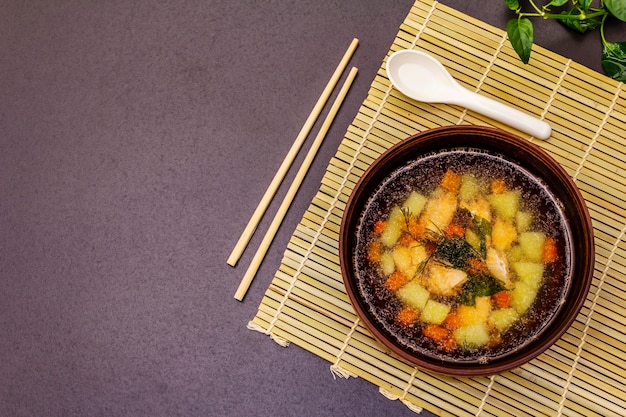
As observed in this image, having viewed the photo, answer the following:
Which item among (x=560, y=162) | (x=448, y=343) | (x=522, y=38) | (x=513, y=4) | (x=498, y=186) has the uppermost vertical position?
(x=513, y=4)

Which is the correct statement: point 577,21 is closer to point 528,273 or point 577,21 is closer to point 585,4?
point 585,4

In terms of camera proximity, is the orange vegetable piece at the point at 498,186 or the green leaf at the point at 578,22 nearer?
the orange vegetable piece at the point at 498,186

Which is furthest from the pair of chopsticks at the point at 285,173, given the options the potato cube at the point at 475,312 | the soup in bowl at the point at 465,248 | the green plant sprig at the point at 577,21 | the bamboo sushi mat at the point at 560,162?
the potato cube at the point at 475,312

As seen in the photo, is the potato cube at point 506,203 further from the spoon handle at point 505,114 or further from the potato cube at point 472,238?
the spoon handle at point 505,114

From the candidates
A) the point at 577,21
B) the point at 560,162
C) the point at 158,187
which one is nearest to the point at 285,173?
the point at 158,187

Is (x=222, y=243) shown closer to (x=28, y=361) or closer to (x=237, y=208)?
(x=237, y=208)

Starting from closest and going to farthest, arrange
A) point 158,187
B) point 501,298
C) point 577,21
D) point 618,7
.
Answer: point 501,298, point 618,7, point 577,21, point 158,187
